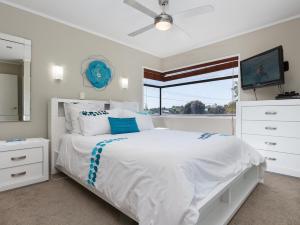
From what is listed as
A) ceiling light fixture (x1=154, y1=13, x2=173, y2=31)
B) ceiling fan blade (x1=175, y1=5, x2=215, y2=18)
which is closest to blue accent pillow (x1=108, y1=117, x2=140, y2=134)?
ceiling light fixture (x1=154, y1=13, x2=173, y2=31)

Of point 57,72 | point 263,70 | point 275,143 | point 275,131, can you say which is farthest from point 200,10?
point 57,72

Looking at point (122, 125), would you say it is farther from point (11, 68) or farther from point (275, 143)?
point (275, 143)

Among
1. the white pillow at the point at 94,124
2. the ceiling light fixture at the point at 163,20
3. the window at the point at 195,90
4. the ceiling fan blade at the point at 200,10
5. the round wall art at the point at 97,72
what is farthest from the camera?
the window at the point at 195,90

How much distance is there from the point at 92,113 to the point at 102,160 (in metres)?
1.13

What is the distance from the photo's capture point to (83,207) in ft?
5.81

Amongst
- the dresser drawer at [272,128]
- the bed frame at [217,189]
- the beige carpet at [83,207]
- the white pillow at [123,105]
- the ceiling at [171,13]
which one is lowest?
the beige carpet at [83,207]

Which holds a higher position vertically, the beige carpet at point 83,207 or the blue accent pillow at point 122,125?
the blue accent pillow at point 122,125

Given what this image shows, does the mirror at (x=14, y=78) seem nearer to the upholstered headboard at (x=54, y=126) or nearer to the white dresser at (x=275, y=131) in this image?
the upholstered headboard at (x=54, y=126)

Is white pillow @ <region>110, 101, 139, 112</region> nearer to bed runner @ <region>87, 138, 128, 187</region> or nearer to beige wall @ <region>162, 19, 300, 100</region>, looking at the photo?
bed runner @ <region>87, 138, 128, 187</region>

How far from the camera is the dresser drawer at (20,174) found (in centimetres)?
209

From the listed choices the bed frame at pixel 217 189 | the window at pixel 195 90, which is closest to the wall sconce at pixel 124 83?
the window at pixel 195 90

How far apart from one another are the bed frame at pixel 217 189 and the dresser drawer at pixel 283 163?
0.49 m

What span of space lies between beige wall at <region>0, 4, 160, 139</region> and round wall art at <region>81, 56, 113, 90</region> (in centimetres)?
10

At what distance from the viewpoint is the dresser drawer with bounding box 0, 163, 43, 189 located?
6.86 ft
